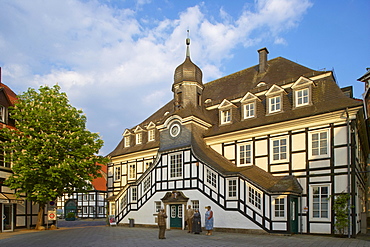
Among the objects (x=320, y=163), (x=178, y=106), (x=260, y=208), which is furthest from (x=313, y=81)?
(x=178, y=106)

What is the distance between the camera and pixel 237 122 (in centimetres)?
2422

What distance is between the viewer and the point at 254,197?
19359mm

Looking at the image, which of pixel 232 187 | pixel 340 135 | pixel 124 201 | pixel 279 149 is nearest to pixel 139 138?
pixel 124 201

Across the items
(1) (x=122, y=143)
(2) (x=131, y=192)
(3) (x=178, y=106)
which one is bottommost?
(2) (x=131, y=192)

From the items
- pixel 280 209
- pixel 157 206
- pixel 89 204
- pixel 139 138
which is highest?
pixel 139 138

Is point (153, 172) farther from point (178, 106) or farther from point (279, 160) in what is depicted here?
point (279, 160)

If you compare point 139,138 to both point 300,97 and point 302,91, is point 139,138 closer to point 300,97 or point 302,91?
point 300,97

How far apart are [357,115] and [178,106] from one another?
13.8m

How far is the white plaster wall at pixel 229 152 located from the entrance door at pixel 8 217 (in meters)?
15.9

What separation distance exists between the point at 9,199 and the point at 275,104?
763 inches

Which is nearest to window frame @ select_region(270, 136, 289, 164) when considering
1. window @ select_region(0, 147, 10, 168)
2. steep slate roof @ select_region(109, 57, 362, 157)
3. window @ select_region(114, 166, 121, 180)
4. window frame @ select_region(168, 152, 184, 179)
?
steep slate roof @ select_region(109, 57, 362, 157)

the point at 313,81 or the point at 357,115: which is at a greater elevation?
the point at 313,81

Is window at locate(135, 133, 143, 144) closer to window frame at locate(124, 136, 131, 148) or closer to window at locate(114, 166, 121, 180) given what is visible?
window frame at locate(124, 136, 131, 148)

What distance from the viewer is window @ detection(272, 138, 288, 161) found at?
68.2ft
